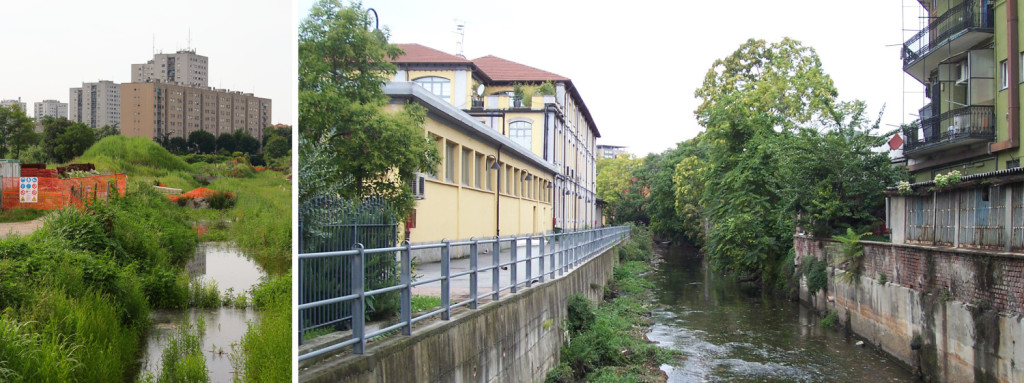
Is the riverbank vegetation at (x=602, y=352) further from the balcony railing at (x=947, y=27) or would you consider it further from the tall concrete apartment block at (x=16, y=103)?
the balcony railing at (x=947, y=27)

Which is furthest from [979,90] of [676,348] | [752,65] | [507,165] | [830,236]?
[752,65]

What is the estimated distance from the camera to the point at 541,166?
35.2 metres

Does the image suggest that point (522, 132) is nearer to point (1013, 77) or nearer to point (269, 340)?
point (1013, 77)

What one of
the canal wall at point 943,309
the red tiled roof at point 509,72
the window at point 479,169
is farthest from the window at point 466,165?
the red tiled roof at point 509,72

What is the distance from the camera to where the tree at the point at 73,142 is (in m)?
8.35

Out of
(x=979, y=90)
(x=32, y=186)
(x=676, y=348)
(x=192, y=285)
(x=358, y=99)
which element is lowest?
(x=676, y=348)

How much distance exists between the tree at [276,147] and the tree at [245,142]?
0.10 m

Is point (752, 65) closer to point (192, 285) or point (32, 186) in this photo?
point (192, 285)

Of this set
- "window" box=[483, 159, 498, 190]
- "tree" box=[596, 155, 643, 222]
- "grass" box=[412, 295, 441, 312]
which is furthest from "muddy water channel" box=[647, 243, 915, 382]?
"tree" box=[596, 155, 643, 222]

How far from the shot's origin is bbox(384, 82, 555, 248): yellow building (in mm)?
17089

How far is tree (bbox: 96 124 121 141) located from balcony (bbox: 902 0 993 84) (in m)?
19.6

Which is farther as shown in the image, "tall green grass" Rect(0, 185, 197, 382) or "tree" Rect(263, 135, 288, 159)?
"tree" Rect(263, 135, 288, 159)

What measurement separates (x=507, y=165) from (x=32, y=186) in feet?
64.6

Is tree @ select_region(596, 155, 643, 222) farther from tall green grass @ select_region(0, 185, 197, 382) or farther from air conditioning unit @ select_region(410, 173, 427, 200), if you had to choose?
tall green grass @ select_region(0, 185, 197, 382)
